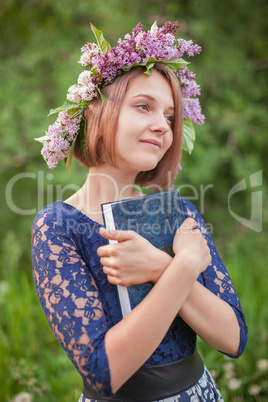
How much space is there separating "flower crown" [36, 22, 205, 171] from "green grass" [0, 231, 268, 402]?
1520mm

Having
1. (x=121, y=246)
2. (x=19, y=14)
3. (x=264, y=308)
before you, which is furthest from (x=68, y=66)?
(x=121, y=246)

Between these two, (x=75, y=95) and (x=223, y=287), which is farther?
(x=75, y=95)

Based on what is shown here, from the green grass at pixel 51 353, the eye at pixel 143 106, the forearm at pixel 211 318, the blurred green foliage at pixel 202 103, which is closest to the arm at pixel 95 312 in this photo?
the forearm at pixel 211 318

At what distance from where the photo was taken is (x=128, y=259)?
115 centimetres

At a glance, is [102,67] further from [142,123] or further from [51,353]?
[51,353]

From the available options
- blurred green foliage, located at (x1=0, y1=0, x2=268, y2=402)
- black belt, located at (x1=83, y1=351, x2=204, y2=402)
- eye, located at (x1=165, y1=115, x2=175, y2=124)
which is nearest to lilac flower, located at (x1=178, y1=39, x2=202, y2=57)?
eye, located at (x1=165, y1=115, x2=175, y2=124)

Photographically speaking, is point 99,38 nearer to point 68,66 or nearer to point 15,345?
point 15,345

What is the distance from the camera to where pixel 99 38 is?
158cm

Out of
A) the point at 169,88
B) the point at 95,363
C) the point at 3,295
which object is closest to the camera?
the point at 95,363

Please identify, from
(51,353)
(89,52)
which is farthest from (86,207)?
(51,353)

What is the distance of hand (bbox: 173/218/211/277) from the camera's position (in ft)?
3.88

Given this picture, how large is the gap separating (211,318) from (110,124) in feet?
2.47

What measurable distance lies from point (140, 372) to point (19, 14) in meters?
3.95

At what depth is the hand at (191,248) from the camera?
3.88ft
